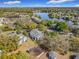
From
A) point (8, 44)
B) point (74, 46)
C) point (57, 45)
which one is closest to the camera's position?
point (57, 45)

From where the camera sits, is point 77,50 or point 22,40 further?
point 22,40

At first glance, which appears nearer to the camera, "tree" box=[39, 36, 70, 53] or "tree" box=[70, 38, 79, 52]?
"tree" box=[39, 36, 70, 53]

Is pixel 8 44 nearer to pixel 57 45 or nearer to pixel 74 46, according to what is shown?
pixel 57 45

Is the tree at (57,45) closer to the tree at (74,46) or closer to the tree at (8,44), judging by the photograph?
the tree at (74,46)

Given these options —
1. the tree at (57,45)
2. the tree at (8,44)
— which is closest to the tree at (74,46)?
the tree at (57,45)

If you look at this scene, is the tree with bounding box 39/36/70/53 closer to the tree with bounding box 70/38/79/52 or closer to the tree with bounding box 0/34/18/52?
the tree with bounding box 70/38/79/52

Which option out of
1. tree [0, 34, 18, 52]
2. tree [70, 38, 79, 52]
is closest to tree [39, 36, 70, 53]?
tree [70, 38, 79, 52]

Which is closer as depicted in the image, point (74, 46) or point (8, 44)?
point (74, 46)

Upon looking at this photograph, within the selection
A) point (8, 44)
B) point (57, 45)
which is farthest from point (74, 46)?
point (8, 44)

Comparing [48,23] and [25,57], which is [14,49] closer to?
[25,57]

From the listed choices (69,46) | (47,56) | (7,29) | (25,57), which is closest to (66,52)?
(69,46)

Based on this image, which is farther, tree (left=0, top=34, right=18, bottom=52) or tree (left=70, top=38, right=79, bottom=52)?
tree (left=70, top=38, right=79, bottom=52)
